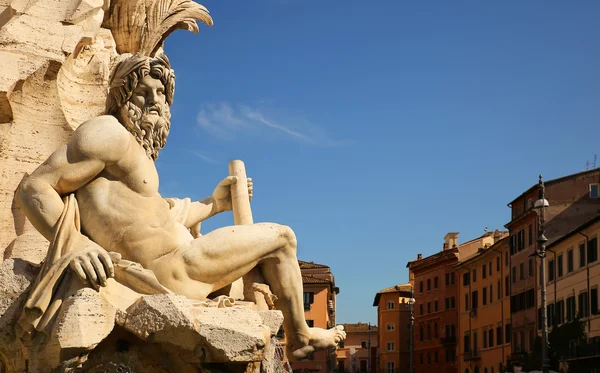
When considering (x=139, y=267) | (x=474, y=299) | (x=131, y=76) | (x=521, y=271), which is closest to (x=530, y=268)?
(x=521, y=271)

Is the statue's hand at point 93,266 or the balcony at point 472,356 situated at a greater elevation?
the balcony at point 472,356

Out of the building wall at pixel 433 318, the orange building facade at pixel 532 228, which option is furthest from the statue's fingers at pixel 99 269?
the building wall at pixel 433 318

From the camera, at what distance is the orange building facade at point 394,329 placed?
9344 centimetres

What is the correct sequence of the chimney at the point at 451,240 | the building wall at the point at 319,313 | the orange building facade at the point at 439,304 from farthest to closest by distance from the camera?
the chimney at the point at 451,240 → the orange building facade at the point at 439,304 → the building wall at the point at 319,313

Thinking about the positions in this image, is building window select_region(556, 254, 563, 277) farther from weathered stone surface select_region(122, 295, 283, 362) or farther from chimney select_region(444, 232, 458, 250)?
weathered stone surface select_region(122, 295, 283, 362)

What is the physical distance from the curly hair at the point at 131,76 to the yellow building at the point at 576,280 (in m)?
38.4

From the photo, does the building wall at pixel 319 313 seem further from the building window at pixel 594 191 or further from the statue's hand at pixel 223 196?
the statue's hand at pixel 223 196

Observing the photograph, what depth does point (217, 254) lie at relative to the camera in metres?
6.17

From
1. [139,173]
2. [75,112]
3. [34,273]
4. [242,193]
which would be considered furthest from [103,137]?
[75,112]

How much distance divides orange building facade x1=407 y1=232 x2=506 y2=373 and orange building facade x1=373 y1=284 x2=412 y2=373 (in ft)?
13.7

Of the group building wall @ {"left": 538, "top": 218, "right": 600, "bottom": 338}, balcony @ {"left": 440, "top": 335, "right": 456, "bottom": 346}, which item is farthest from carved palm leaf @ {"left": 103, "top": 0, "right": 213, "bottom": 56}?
balcony @ {"left": 440, "top": 335, "right": 456, "bottom": 346}

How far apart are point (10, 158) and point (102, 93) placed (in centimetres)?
108

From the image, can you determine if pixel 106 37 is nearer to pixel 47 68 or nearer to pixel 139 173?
pixel 47 68

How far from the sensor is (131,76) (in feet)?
20.8
